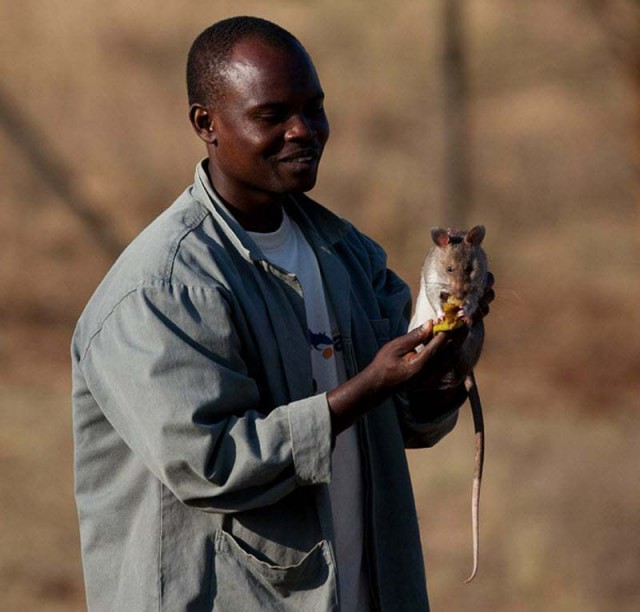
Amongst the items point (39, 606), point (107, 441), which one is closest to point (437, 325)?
point (107, 441)

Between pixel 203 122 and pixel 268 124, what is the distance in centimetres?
19

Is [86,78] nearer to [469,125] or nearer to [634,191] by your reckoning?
[469,125]

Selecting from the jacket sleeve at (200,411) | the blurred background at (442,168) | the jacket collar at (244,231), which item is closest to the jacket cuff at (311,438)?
the jacket sleeve at (200,411)

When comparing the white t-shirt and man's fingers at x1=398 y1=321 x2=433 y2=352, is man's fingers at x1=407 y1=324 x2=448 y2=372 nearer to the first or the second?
man's fingers at x1=398 y1=321 x2=433 y2=352

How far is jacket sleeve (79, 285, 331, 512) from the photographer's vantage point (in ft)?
9.82

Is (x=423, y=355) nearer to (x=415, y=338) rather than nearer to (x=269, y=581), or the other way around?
(x=415, y=338)

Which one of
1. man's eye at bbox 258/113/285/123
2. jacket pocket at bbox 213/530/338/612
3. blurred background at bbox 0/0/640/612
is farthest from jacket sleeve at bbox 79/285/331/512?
blurred background at bbox 0/0/640/612

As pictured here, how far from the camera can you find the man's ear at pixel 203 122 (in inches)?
132

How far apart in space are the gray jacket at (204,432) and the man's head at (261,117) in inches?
3.1

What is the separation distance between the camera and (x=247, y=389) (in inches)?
121

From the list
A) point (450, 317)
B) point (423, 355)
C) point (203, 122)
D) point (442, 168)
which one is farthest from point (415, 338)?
point (442, 168)

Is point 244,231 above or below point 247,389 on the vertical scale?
above

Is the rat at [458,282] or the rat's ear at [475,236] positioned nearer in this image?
the rat at [458,282]

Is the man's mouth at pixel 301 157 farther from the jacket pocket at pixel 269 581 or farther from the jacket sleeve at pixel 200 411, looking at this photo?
the jacket pocket at pixel 269 581
